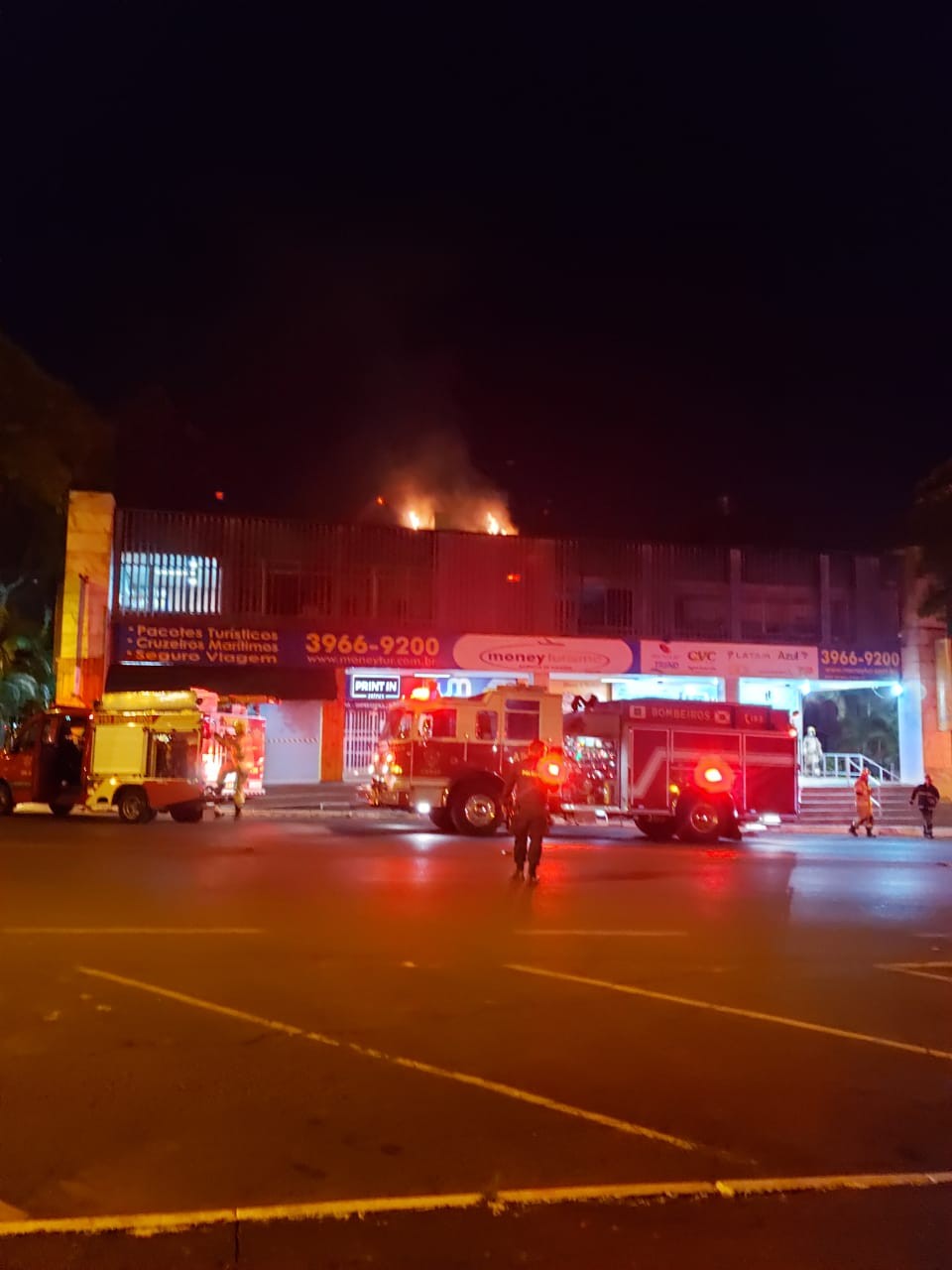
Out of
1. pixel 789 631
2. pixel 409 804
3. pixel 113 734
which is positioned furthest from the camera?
pixel 789 631

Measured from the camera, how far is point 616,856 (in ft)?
52.5

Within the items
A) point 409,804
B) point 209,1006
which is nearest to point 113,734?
point 409,804

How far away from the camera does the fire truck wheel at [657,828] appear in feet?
64.0

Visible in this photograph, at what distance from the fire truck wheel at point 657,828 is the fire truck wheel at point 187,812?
8.42 meters

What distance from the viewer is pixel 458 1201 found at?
12.8 feet

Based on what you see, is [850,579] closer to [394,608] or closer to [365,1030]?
[394,608]

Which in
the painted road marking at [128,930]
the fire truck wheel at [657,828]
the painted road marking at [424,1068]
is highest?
the fire truck wheel at [657,828]

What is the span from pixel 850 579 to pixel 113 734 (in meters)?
22.5

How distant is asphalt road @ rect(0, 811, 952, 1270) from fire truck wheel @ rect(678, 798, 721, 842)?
807 centimetres

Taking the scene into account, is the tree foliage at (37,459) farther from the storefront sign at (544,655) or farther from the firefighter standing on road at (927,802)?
the firefighter standing on road at (927,802)

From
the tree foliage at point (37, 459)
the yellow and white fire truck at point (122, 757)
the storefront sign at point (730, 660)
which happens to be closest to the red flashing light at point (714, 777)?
the yellow and white fire truck at point (122, 757)

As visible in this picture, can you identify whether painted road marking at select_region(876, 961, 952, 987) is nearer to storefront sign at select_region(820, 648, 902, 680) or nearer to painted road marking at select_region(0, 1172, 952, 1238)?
painted road marking at select_region(0, 1172, 952, 1238)

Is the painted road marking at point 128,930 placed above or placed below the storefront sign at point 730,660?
below

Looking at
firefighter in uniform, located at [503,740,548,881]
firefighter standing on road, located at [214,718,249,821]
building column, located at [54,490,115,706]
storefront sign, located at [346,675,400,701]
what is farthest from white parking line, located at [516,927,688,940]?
building column, located at [54,490,115,706]
